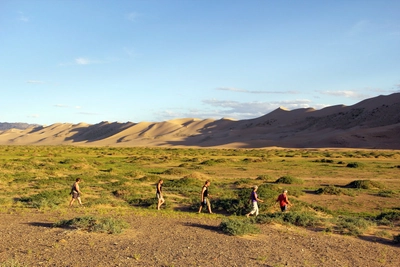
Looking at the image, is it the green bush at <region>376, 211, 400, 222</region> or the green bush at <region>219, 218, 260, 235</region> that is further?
the green bush at <region>376, 211, 400, 222</region>

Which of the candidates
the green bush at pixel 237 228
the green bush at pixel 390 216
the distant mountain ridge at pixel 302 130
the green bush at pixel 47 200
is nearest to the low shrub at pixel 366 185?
the green bush at pixel 390 216

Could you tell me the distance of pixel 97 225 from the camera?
11672 millimetres

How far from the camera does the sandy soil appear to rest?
31.0 ft

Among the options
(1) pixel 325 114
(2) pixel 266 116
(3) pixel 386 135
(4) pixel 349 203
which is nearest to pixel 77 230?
(4) pixel 349 203

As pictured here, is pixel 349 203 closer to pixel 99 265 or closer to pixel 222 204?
pixel 222 204

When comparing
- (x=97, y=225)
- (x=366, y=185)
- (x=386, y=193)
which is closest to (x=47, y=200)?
(x=97, y=225)

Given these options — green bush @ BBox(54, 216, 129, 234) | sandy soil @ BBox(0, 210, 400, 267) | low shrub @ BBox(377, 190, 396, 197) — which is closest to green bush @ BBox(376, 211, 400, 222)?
sandy soil @ BBox(0, 210, 400, 267)

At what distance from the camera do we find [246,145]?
106062mm

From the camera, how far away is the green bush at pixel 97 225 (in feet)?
38.0

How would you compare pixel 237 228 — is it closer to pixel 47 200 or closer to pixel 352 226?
pixel 352 226

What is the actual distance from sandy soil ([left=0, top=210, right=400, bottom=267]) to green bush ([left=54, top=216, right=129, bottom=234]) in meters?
0.18

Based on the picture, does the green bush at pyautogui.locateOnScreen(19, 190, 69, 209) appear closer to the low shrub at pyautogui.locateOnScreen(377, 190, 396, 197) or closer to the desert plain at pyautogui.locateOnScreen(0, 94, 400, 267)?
the desert plain at pyautogui.locateOnScreen(0, 94, 400, 267)

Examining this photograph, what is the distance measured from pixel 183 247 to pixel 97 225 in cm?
274

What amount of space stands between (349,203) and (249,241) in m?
10.4
